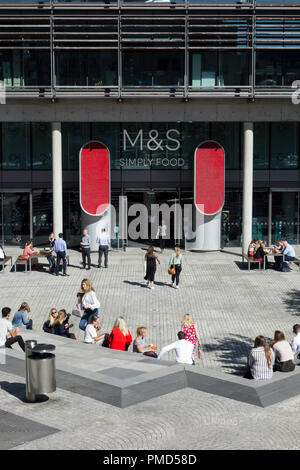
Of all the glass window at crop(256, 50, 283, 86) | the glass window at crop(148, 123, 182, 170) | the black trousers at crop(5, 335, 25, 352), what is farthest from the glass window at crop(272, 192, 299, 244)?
the black trousers at crop(5, 335, 25, 352)

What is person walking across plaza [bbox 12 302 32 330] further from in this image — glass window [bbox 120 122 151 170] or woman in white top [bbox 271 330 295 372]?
glass window [bbox 120 122 151 170]

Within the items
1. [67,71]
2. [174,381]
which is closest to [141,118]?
[67,71]

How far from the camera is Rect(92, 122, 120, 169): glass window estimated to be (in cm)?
2953

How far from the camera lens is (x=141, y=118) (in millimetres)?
28141

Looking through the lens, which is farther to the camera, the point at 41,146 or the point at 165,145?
the point at 41,146

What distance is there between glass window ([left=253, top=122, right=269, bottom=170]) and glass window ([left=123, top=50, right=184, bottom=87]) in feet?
14.0

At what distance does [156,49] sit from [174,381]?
18.7 meters

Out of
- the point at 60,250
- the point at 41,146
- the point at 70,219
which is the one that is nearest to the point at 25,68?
the point at 41,146

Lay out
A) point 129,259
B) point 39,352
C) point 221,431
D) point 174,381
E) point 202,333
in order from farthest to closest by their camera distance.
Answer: point 129,259 → point 202,333 → point 174,381 → point 39,352 → point 221,431

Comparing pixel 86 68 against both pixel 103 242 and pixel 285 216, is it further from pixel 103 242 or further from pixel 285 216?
pixel 285 216

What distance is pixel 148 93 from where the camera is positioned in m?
27.4

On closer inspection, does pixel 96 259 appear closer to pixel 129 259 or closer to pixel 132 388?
pixel 129 259

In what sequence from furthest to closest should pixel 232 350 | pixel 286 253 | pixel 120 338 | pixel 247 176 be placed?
pixel 247 176
pixel 286 253
pixel 232 350
pixel 120 338

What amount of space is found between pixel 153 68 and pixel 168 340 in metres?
14.7
